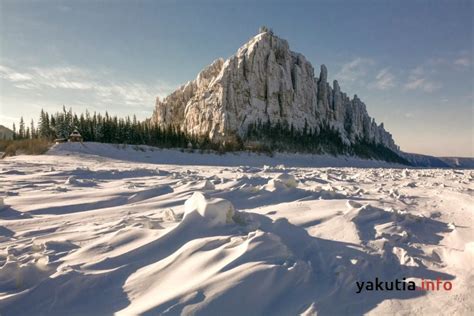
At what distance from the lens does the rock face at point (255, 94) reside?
71.9m

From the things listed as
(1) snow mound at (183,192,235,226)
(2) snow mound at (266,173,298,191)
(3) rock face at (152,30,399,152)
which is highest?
(3) rock face at (152,30,399,152)

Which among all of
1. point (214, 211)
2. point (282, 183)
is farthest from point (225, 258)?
point (282, 183)

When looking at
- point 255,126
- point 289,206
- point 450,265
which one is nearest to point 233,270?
point 450,265

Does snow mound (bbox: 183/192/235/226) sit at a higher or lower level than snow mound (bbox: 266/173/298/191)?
lower

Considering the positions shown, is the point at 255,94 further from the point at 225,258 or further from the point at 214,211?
the point at 225,258

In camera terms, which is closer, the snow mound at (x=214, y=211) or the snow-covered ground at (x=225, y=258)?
the snow-covered ground at (x=225, y=258)

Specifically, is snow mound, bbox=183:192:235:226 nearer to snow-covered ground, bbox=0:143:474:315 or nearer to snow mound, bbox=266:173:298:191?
snow-covered ground, bbox=0:143:474:315

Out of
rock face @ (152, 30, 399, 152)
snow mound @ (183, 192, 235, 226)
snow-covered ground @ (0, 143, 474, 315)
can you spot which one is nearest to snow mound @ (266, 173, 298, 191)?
snow-covered ground @ (0, 143, 474, 315)

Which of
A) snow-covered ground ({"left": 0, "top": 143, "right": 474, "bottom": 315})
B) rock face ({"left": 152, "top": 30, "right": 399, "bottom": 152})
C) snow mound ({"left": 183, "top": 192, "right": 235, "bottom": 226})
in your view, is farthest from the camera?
rock face ({"left": 152, "top": 30, "right": 399, "bottom": 152})

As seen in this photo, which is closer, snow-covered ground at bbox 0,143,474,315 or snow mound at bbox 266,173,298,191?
snow-covered ground at bbox 0,143,474,315

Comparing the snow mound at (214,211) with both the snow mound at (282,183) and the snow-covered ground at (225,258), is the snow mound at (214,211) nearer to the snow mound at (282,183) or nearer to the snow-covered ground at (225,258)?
the snow-covered ground at (225,258)

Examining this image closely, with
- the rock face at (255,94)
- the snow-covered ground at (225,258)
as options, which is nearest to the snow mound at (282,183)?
the snow-covered ground at (225,258)

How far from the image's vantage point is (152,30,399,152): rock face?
236 feet

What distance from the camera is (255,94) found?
250 ft
